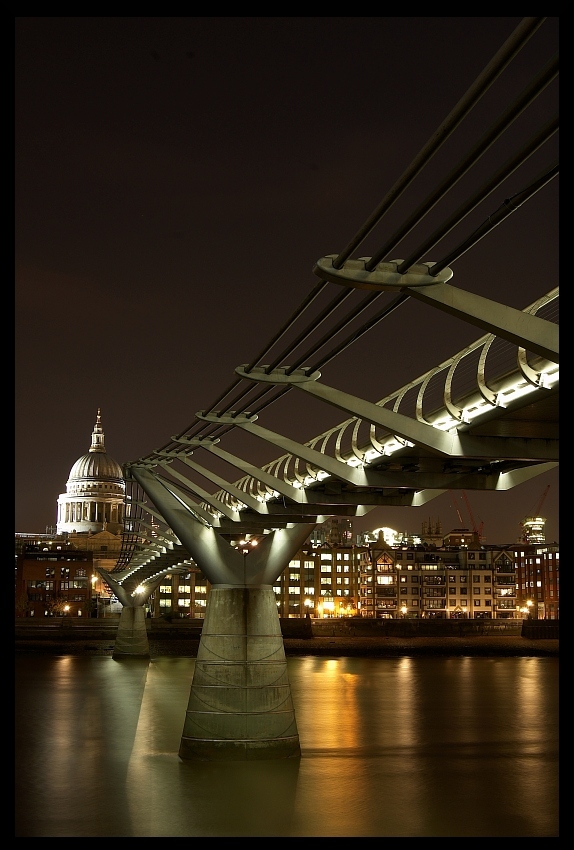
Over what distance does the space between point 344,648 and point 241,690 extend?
6421 centimetres

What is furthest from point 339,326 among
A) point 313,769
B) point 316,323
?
point 313,769

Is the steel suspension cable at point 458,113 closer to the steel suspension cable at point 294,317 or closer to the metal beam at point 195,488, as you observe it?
the steel suspension cable at point 294,317

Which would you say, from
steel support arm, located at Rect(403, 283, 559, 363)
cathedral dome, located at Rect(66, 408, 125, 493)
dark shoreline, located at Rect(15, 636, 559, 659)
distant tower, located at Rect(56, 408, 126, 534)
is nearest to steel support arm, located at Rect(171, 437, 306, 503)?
steel support arm, located at Rect(403, 283, 559, 363)

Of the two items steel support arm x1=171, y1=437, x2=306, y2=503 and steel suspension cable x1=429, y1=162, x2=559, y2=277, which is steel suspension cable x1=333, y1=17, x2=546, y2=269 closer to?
steel suspension cable x1=429, y1=162, x2=559, y2=277

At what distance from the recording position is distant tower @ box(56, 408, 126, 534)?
162875mm

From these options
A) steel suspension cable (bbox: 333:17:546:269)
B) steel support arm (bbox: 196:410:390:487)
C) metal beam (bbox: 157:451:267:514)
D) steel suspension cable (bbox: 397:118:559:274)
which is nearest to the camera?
steel suspension cable (bbox: 333:17:546:269)

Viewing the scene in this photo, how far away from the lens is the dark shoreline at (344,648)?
87.6m

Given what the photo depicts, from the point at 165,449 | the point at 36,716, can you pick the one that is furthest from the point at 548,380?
the point at 36,716

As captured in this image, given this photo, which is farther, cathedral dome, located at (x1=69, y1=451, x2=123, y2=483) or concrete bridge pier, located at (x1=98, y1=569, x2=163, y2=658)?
cathedral dome, located at (x1=69, y1=451, x2=123, y2=483)

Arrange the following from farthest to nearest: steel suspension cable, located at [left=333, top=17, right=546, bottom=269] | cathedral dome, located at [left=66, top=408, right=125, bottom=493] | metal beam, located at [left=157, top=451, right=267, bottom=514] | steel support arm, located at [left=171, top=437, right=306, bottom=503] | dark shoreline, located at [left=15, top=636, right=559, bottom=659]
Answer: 1. cathedral dome, located at [left=66, top=408, right=125, bottom=493]
2. dark shoreline, located at [left=15, top=636, right=559, bottom=659]
3. metal beam, located at [left=157, top=451, right=267, bottom=514]
4. steel support arm, located at [left=171, top=437, right=306, bottom=503]
5. steel suspension cable, located at [left=333, top=17, right=546, bottom=269]

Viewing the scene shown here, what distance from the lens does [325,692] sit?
5316cm

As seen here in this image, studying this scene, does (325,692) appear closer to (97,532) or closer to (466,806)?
(466,806)

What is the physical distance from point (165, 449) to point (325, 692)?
Answer: 24461mm

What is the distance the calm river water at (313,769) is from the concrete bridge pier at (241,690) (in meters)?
0.61
